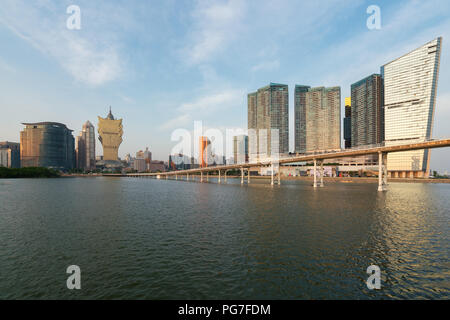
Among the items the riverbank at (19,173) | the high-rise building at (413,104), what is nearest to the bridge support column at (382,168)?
the high-rise building at (413,104)

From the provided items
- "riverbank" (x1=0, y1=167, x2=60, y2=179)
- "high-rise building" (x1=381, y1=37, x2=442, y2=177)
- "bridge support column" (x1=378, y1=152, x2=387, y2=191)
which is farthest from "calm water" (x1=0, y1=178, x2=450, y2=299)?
"riverbank" (x1=0, y1=167, x2=60, y2=179)

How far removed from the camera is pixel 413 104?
555 ft

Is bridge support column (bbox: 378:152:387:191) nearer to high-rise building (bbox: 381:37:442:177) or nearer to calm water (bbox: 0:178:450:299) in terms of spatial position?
calm water (bbox: 0:178:450:299)

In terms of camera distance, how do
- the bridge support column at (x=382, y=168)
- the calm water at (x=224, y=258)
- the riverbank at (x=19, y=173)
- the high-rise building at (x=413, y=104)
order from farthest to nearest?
1. the riverbank at (x=19, y=173)
2. the high-rise building at (x=413, y=104)
3. the bridge support column at (x=382, y=168)
4. the calm water at (x=224, y=258)

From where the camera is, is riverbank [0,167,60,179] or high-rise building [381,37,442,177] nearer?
high-rise building [381,37,442,177]

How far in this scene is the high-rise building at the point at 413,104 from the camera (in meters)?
162

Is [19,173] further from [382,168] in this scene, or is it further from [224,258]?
[382,168]

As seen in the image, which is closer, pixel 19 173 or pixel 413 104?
pixel 413 104

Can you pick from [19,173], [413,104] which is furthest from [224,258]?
[19,173]

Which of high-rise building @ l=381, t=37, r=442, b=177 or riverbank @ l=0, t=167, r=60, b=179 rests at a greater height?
high-rise building @ l=381, t=37, r=442, b=177

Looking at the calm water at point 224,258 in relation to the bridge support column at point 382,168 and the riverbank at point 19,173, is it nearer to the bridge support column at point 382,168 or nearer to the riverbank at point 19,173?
the bridge support column at point 382,168

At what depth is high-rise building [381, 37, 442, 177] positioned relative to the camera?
162 metres
